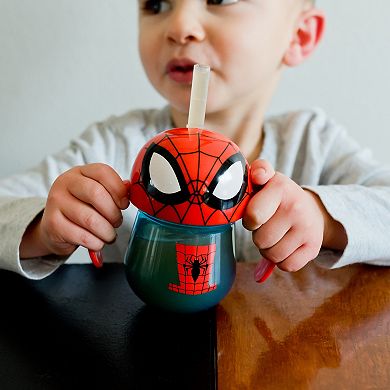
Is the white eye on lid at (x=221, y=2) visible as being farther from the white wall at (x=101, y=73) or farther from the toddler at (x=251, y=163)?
the white wall at (x=101, y=73)

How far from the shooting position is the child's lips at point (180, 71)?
58 cm

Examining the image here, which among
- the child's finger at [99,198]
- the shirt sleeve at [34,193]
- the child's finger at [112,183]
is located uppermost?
the child's finger at [112,183]

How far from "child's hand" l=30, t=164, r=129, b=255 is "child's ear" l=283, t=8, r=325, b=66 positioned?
1.13 feet

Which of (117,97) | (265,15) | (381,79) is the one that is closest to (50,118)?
(117,97)

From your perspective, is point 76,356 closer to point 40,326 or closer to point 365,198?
point 40,326

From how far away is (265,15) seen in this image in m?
0.60

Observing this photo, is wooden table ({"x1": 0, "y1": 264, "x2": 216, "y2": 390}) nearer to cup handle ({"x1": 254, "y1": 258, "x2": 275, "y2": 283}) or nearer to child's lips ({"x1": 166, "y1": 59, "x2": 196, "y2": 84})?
cup handle ({"x1": 254, "y1": 258, "x2": 275, "y2": 283})

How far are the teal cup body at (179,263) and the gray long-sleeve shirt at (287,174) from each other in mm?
123

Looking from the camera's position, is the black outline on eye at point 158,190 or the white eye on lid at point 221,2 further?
the white eye on lid at point 221,2

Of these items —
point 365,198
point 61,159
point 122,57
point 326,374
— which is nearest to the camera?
point 326,374

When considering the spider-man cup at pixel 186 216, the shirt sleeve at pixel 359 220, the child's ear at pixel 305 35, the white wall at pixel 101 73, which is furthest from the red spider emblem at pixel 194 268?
the white wall at pixel 101 73

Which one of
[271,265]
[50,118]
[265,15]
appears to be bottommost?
[50,118]

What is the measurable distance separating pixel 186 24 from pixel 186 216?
273 millimetres

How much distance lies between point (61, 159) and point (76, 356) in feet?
1.06
